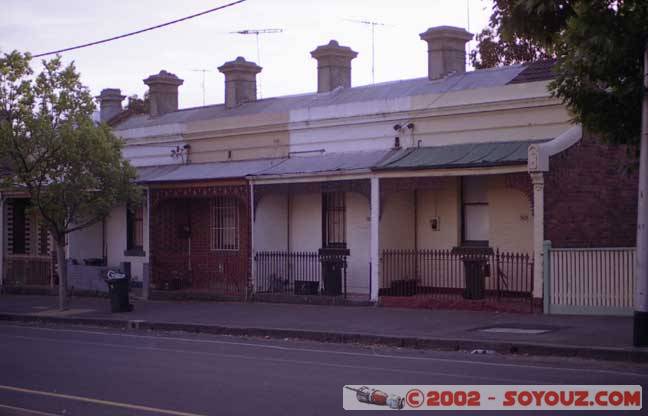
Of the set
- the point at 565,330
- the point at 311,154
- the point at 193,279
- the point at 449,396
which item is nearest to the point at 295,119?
the point at 311,154

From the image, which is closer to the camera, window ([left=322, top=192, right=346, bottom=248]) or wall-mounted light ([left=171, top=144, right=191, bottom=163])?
window ([left=322, top=192, right=346, bottom=248])

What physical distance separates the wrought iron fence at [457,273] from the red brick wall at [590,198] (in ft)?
3.94

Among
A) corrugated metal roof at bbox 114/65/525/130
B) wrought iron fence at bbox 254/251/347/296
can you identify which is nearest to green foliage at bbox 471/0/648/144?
corrugated metal roof at bbox 114/65/525/130

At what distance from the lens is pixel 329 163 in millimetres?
24766

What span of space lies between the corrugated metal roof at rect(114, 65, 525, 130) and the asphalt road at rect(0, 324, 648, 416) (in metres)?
10.2

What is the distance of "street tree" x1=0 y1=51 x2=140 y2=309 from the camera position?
76.2ft

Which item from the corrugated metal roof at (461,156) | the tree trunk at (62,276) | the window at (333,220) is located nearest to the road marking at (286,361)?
the tree trunk at (62,276)

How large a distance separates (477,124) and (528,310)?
18.1ft

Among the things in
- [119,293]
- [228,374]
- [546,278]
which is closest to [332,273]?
[119,293]

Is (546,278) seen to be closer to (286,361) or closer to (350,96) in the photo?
(286,361)

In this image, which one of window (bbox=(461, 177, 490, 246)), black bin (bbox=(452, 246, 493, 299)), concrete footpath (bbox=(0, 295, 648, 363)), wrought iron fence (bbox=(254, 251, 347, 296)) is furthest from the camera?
wrought iron fence (bbox=(254, 251, 347, 296))

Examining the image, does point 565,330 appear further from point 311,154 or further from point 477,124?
point 311,154

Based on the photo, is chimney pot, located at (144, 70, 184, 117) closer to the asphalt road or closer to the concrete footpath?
the concrete footpath

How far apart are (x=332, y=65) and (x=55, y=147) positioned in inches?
388
